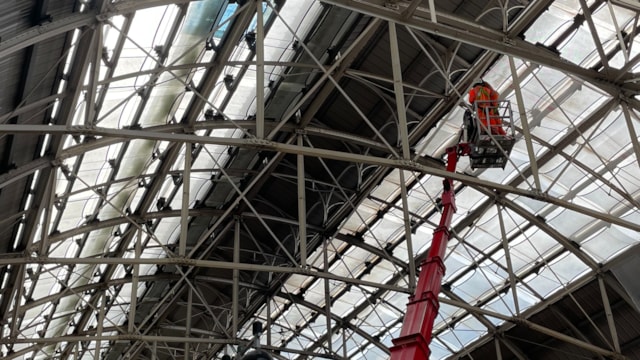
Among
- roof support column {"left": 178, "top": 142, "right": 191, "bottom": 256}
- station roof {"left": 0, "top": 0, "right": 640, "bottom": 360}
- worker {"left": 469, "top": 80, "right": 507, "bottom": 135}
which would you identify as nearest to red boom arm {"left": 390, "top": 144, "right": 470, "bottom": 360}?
station roof {"left": 0, "top": 0, "right": 640, "bottom": 360}

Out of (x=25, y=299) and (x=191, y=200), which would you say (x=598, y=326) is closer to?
(x=191, y=200)

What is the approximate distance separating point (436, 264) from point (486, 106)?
4.98m

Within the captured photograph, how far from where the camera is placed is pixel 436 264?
16.5 m

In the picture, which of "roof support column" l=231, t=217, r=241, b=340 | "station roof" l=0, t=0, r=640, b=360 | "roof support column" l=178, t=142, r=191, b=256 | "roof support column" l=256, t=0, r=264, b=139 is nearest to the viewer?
"roof support column" l=256, t=0, r=264, b=139

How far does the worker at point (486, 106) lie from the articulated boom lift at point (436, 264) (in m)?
0.16

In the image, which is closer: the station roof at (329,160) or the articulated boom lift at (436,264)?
the articulated boom lift at (436,264)

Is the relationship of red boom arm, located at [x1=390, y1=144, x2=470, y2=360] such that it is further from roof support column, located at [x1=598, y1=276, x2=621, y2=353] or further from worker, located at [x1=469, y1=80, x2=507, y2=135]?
roof support column, located at [x1=598, y1=276, x2=621, y2=353]

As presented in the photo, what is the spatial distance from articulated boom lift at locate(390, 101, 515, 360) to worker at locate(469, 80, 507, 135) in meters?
0.16

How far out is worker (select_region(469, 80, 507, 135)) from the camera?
19.3m

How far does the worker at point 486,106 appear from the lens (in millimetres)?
19281

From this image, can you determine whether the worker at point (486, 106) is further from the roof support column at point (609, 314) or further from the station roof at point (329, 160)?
the roof support column at point (609, 314)

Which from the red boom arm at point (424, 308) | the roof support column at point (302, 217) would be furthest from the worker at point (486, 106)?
the roof support column at point (302, 217)

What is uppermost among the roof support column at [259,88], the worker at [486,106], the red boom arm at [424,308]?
the worker at [486,106]

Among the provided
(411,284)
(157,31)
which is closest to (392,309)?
(411,284)
